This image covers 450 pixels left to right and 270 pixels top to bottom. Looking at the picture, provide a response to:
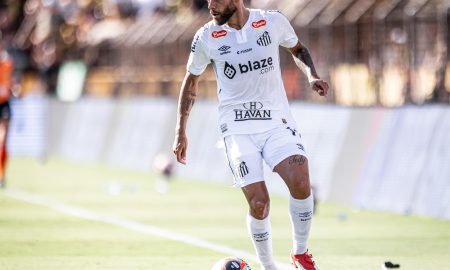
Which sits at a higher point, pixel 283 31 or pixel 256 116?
pixel 283 31

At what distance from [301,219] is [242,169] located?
26.4 inches

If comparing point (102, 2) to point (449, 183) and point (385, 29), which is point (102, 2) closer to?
point (385, 29)

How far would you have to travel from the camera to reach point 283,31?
12.4 m

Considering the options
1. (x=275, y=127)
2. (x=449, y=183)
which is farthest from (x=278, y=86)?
(x=449, y=183)

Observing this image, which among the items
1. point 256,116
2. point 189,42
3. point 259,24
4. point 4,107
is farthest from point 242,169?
point 189,42

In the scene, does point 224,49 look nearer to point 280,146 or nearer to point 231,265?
point 280,146

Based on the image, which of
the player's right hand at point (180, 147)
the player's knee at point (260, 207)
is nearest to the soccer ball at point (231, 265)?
the player's knee at point (260, 207)

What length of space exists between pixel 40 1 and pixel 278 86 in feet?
101

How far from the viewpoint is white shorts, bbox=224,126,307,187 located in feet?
39.5

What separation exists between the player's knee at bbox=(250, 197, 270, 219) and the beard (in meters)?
1.53

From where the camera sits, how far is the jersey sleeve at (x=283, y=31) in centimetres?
1235

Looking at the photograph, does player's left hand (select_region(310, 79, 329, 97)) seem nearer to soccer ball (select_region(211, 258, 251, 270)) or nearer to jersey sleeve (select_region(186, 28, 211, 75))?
jersey sleeve (select_region(186, 28, 211, 75))

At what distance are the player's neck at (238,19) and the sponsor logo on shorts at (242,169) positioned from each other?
116 centimetres

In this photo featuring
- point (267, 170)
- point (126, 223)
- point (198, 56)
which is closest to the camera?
point (198, 56)
